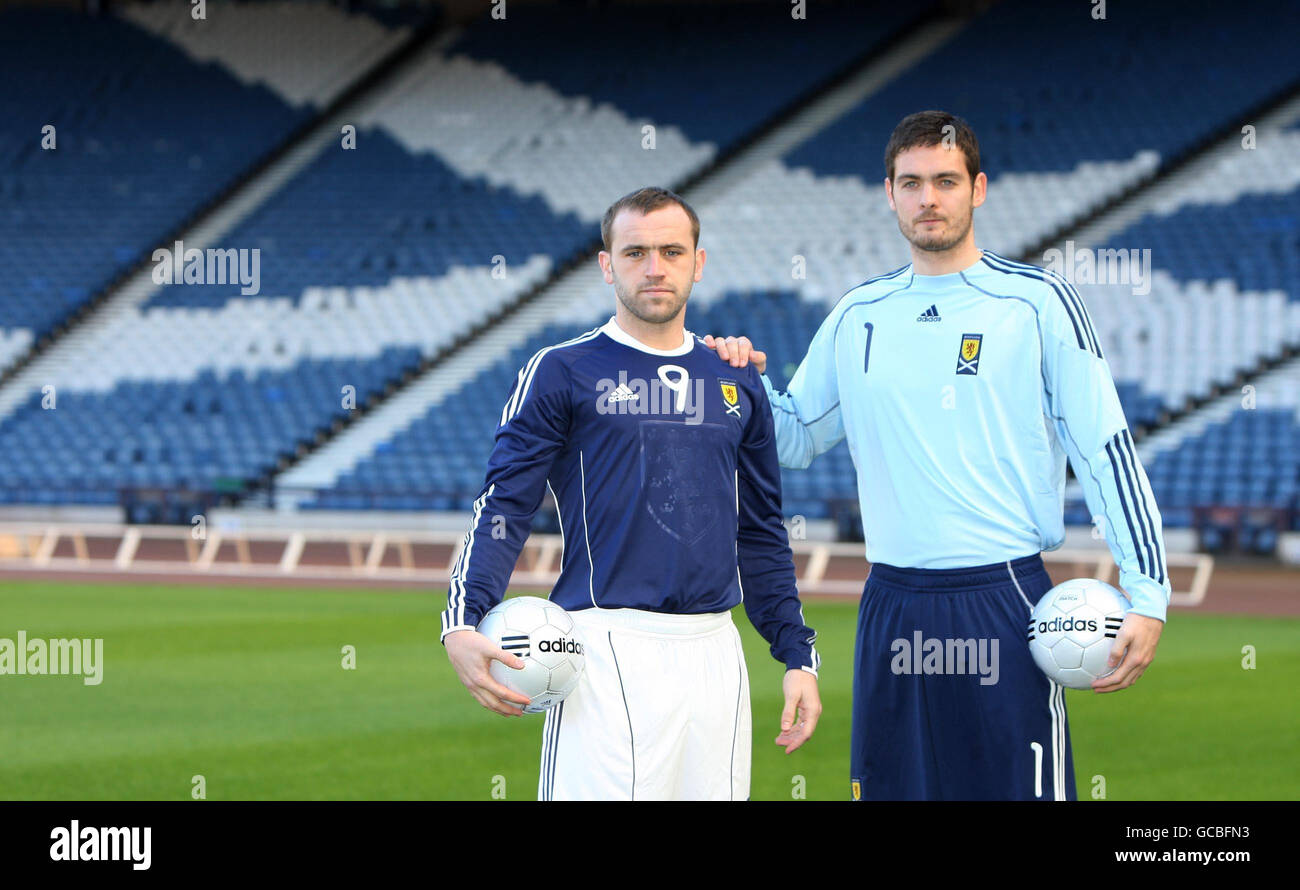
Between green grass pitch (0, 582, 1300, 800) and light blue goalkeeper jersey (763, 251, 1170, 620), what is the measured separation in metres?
3.17

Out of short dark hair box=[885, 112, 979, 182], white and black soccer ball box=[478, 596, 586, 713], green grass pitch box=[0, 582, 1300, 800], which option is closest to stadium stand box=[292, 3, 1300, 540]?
green grass pitch box=[0, 582, 1300, 800]

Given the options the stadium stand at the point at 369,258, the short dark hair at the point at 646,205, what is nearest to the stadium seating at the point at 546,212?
the stadium stand at the point at 369,258

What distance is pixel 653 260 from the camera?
13.3 feet

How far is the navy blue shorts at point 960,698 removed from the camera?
4359 millimetres

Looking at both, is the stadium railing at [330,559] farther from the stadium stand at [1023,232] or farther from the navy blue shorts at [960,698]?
the navy blue shorts at [960,698]

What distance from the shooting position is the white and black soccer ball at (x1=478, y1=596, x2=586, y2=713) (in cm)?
387

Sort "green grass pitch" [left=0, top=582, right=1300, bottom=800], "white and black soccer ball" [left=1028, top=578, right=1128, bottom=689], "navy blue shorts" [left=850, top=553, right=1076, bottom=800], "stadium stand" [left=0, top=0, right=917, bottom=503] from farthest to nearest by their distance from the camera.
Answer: "stadium stand" [left=0, top=0, right=917, bottom=503] < "green grass pitch" [left=0, top=582, right=1300, bottom=800] < "navy blue shorts" [left=850, top=553, right=1076, bottom=800] < "white and black soccer ball" [left=1028, top=578, right=1128, bottom=689]

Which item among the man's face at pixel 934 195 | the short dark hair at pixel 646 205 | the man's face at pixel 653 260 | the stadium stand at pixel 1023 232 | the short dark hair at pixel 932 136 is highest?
the stadium stand at pixel 1023 232

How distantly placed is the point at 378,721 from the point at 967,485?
576 centimetres

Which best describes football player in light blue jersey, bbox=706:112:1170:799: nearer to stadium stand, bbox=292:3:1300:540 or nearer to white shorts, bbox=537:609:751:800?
white shorts, bbox=537:609:751:800

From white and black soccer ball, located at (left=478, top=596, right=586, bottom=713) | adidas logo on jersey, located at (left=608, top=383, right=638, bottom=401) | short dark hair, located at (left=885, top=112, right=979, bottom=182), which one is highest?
short dark hair, located at (left=885, top=112, right=979, bottom=182)

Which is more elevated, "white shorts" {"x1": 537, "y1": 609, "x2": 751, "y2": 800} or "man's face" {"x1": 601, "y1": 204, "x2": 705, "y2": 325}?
"man's face" {"x1": 601, "y1": 204, "x2": 705, "y2": 325}

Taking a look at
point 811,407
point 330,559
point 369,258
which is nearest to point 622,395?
point 811,407
